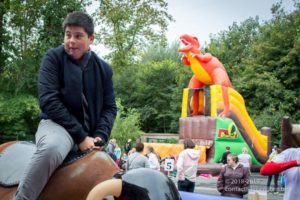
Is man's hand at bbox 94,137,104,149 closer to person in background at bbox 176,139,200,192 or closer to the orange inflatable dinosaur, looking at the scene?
person in background at bbox 176,139,200,192

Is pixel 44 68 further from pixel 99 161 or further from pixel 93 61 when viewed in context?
pixel 99 161

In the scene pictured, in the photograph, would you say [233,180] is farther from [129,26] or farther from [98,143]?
[129,26]

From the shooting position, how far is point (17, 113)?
2905 centimetres

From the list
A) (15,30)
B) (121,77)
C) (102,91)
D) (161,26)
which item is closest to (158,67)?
(121,77)

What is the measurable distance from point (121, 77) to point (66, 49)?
53095 millimetres

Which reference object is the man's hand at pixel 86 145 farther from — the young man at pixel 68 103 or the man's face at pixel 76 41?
the man's face at pixel 76 41

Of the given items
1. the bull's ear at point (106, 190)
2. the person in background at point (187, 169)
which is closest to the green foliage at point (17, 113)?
the person in background at point (187, 169)

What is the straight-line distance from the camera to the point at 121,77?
185 ft

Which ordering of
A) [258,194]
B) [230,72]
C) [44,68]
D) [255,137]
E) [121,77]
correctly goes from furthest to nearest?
[121,77] → [230,72] → [255,137] → [258,194] → [44,68]

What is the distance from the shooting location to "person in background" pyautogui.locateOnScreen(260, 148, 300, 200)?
4.54 metres

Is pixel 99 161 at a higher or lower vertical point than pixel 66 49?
lower

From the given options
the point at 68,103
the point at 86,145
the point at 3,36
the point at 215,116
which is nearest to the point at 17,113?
the point at 3,36

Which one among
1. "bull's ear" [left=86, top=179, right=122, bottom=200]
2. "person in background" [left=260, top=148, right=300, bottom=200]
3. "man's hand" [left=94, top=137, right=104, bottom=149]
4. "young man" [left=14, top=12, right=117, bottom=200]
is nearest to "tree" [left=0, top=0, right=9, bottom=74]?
"person in background" [left=260, top=148, right=300, bottom=200]

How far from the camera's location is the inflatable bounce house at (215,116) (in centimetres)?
2552
